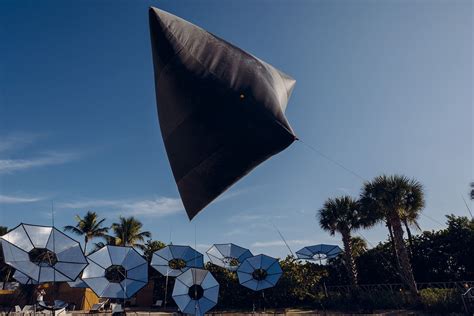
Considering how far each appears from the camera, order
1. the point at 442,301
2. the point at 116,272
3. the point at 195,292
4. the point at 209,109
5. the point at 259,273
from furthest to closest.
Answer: the point at 259,273 < the point at 116,272 < the point at 195,292 < the point at 442,301 < the point at 209,109

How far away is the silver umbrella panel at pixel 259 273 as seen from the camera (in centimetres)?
2411

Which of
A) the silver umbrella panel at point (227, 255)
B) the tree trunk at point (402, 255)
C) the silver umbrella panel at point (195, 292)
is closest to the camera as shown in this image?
the silver umbrella panel at point (195, 292)

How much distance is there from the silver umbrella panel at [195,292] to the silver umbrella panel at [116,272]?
2.44 m

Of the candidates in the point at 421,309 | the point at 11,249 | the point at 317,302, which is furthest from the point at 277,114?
the point at 317,302

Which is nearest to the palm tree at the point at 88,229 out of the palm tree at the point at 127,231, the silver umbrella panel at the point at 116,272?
the palm tree at the point at 127,231

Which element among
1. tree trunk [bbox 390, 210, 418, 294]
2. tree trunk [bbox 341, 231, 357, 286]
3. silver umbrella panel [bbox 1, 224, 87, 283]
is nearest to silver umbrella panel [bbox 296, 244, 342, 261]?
tree trunk [bbox 341, 231, 357, 286]

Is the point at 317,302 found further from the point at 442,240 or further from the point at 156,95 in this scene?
the point at 156,95

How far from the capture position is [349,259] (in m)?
26.4

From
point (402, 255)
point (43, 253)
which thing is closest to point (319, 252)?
point (402, 255)

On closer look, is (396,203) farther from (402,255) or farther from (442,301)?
(442,301)

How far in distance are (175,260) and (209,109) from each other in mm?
26717

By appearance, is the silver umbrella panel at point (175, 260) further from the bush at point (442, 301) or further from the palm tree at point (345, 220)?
the bush at point (442, 301)

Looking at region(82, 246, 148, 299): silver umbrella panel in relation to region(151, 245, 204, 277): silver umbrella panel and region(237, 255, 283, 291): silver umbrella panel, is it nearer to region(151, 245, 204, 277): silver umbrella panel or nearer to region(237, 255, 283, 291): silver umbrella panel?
region(151, 245, 204, 277): silver umbrella panel

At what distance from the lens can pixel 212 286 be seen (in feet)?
65.3
